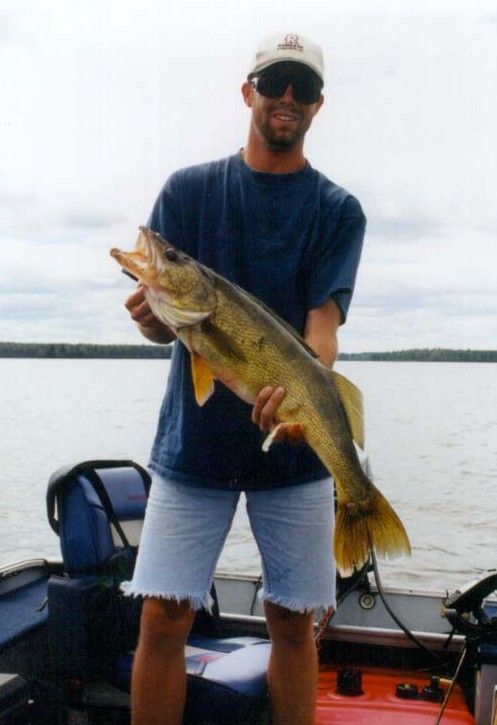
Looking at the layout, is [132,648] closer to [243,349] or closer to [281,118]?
[243,349]

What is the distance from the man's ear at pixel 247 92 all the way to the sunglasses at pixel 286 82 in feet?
0.29

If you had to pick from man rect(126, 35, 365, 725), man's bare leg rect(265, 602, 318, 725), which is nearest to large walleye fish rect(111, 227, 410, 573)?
man rect(126, 35, 365, 725)

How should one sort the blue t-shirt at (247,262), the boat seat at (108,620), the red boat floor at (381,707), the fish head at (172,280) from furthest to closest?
the red boat floor at (381,707) → the boat seat at (108,620) → the blue t-shirt at (247,262) → the fish head at (172,280)

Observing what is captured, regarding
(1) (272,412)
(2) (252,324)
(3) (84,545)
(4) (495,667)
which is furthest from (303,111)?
(4) (495,667)

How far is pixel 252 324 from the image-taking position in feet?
9.45

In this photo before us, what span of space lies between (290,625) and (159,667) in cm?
53

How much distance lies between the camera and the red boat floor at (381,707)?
3.99 m

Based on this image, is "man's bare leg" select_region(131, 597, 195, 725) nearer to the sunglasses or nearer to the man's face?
the man's face

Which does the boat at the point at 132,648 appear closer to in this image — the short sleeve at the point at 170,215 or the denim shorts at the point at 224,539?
the denim shorts at the point at 224,539

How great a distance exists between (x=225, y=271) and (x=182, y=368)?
1.29ft

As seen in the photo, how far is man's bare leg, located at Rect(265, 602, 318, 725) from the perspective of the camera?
3275 mm

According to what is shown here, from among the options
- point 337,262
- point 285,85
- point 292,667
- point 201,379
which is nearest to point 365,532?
point 292,667

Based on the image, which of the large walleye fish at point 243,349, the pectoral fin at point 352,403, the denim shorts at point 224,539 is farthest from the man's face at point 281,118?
the denim shorts at point 224,539

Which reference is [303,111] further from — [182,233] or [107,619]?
[107,619]
